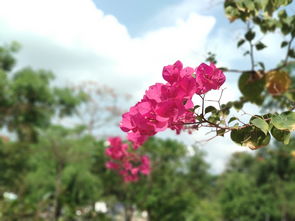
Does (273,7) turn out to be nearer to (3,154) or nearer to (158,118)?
(158,118)

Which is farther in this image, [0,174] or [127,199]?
[0,174]

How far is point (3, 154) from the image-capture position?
15.5 meters

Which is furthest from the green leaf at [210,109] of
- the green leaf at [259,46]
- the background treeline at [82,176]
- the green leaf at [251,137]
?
the background treeline at [82,176]

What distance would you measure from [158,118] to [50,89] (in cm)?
2025

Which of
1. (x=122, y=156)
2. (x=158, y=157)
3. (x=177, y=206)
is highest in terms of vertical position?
(x=158, y=157)

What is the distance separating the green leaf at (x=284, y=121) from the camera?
2.27ft

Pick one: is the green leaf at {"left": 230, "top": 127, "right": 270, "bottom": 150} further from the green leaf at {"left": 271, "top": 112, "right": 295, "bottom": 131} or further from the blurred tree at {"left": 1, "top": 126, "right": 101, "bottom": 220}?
the blurred tree at {"left": 1, "top": 126, "right": 101, "bottom": 220}

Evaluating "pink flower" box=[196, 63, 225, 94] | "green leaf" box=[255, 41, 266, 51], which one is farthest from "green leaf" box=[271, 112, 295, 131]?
"green leaf" box=[255, 41, 266, 51]

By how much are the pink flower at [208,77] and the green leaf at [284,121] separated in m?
0.13

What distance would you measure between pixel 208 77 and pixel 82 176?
1165cm

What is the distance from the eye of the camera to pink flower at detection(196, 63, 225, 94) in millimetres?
753

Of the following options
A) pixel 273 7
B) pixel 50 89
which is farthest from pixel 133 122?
pixel 50 89

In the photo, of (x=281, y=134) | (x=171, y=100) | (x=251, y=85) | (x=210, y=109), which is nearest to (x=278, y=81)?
(x=251, y=85)

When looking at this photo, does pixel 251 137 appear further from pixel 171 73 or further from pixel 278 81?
pixel 278 81
